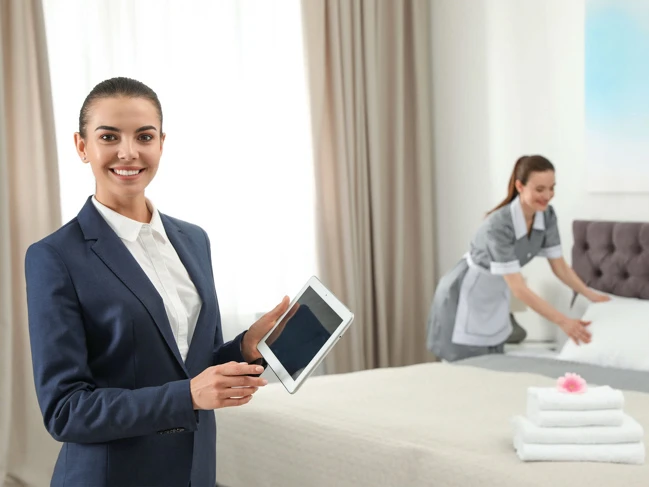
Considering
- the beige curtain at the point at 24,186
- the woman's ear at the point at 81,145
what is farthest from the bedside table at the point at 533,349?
the woman's ear at the point at 81,145

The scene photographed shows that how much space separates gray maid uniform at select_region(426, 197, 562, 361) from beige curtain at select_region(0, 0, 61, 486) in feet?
6.14

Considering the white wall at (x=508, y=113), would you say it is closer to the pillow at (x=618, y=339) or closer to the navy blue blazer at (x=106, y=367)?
the pillow at (x=618, y=339)

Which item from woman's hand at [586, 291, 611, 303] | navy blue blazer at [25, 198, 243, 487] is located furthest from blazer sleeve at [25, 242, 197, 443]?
woman's hand at [586, 291, 611, 303]

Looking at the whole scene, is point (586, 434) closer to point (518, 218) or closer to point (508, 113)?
point (518, 218)

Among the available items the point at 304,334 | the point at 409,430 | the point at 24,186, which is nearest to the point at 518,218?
the point at 409,430

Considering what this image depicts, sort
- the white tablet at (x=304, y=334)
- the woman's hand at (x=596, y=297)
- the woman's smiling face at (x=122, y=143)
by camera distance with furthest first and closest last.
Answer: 1. the woman's hand at (x=596, y=297)
2. the white tablet at (x=304, y=334)
3. the woman's smiling face at (x=122, y=143)

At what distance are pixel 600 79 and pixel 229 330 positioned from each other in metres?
2.24

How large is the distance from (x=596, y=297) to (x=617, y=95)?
981 mm

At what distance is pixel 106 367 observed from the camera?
1501mm

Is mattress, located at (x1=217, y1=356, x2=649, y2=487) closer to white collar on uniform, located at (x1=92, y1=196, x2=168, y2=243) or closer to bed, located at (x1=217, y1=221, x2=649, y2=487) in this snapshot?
bed, located at (x1=217, y1=221, x2=649, y2=487)

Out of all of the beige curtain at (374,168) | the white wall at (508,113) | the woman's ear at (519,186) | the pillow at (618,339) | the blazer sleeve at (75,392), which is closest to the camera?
the blazer sleeve at (75,392)

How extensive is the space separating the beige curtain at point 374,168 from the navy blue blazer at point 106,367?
3.39 meters

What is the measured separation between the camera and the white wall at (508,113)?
454 cm

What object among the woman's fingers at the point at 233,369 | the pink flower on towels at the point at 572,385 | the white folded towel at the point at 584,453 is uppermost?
the woman's fingers at the point at 233,369
